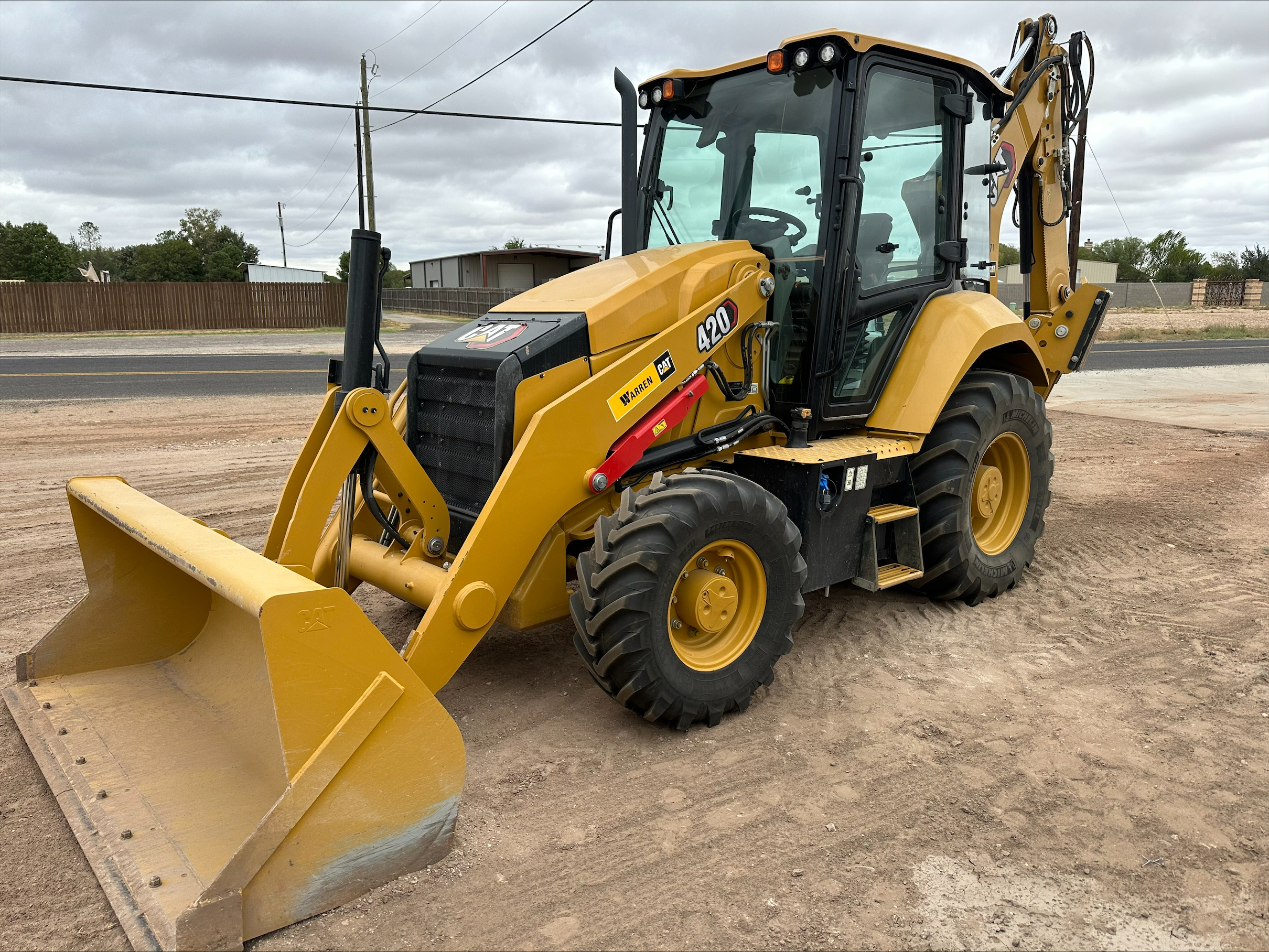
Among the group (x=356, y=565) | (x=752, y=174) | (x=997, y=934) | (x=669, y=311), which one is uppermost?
(x=752, y=174)

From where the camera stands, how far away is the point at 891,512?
4832mm

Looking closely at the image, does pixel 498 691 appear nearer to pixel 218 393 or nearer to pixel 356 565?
pixel 356 565

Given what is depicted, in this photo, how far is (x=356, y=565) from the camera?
13.7 feet

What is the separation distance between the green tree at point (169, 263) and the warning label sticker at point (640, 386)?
67623 millimetres

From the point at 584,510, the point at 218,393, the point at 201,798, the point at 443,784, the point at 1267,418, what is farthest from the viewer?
the point at 218,393

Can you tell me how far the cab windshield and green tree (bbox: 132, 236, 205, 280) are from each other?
2620 inches

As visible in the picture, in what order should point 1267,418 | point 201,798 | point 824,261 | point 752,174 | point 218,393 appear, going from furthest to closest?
point 218,393, point 1267,418, point 752,174, point 824,261, point 201,798

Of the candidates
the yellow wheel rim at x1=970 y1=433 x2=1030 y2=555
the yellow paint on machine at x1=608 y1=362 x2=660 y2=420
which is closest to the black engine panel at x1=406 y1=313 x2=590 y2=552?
the yellow paint on machine at x1=608 y1=362 x2=660 y2=420

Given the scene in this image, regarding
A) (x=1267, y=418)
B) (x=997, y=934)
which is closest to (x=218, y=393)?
(x=997, y=934)

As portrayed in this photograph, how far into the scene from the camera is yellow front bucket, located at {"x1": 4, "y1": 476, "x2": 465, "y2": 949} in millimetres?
2600

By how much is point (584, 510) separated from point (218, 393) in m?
11.5

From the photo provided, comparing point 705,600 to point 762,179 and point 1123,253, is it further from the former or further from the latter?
point 1123,253

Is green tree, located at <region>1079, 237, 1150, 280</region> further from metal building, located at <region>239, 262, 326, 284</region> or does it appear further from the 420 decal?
the 420 decal

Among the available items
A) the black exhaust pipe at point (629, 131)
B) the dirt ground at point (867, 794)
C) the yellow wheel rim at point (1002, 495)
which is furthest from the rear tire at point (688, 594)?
the yellow wheel rim at point (1002, 495)
